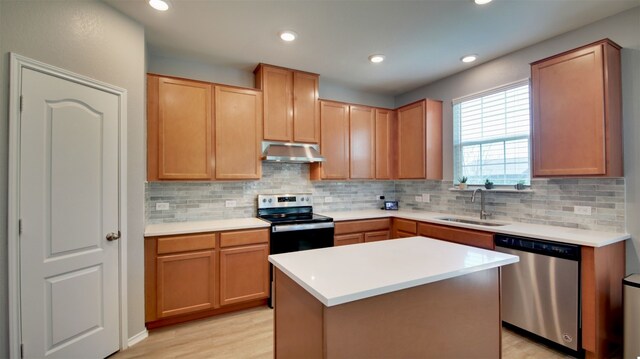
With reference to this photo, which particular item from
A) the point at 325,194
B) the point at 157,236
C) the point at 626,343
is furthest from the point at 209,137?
the point at 626,343

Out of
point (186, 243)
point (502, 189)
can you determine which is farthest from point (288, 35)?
point (502, 189)

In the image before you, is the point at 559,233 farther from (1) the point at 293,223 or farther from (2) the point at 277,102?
(2) the point at 277,102

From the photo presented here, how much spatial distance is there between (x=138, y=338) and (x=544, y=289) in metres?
3.46

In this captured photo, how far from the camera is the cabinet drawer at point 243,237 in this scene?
2859mm

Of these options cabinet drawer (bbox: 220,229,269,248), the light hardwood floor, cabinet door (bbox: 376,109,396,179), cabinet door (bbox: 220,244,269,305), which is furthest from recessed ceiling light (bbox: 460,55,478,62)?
cabinet door (bbox: 220,244,269,305)

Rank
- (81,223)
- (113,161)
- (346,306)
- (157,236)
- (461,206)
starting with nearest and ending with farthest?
1. (346,306)
2. (81,223)
3. (113,161)
4. (157,236)
5. (461,206)

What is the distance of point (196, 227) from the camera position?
280cm

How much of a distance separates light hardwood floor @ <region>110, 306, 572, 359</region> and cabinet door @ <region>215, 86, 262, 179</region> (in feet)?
4.94

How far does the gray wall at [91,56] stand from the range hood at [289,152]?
127 cm

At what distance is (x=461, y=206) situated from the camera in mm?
3646

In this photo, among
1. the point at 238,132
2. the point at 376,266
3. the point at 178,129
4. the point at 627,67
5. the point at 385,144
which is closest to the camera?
the point at 376,266

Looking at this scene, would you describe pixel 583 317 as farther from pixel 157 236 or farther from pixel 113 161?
pixel 113 161

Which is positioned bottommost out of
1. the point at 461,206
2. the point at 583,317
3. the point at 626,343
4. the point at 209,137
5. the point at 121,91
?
the point at 626,343

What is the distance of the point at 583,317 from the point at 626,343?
0.30 m
